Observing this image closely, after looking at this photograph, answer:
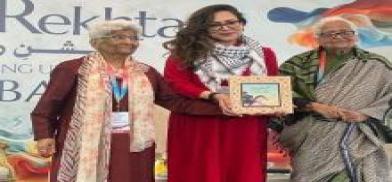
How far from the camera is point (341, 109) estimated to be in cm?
261

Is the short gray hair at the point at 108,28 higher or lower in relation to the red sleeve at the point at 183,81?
higher

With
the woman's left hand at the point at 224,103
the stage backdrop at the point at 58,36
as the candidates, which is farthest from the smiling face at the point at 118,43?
the stage backdrop at the point at 58,36

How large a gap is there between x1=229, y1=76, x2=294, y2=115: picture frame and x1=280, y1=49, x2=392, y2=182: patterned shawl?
0.16 meters

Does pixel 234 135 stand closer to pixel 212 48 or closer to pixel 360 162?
pixel 212 48

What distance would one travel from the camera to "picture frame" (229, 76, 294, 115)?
97.9 inches

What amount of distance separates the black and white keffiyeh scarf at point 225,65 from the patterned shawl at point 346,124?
0.23m

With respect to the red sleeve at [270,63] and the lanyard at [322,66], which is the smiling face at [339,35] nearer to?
the lanyard at [322,66]

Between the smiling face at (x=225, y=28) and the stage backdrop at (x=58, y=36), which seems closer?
the smiling face at (x=225, y=28)

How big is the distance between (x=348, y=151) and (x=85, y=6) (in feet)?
5.38

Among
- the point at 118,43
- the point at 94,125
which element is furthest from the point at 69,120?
the point at 118,43

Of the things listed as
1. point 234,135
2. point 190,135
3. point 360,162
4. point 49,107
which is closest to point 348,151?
point 360,162

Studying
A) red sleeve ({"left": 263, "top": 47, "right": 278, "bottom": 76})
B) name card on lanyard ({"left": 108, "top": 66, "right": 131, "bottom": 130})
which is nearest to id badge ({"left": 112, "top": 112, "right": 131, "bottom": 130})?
name card on lanyard ({"left": 108, "top": 66, "right": 131, "bottom": 130})

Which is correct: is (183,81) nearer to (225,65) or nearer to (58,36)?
(225,65)

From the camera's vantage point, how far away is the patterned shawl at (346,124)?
8.59ft
